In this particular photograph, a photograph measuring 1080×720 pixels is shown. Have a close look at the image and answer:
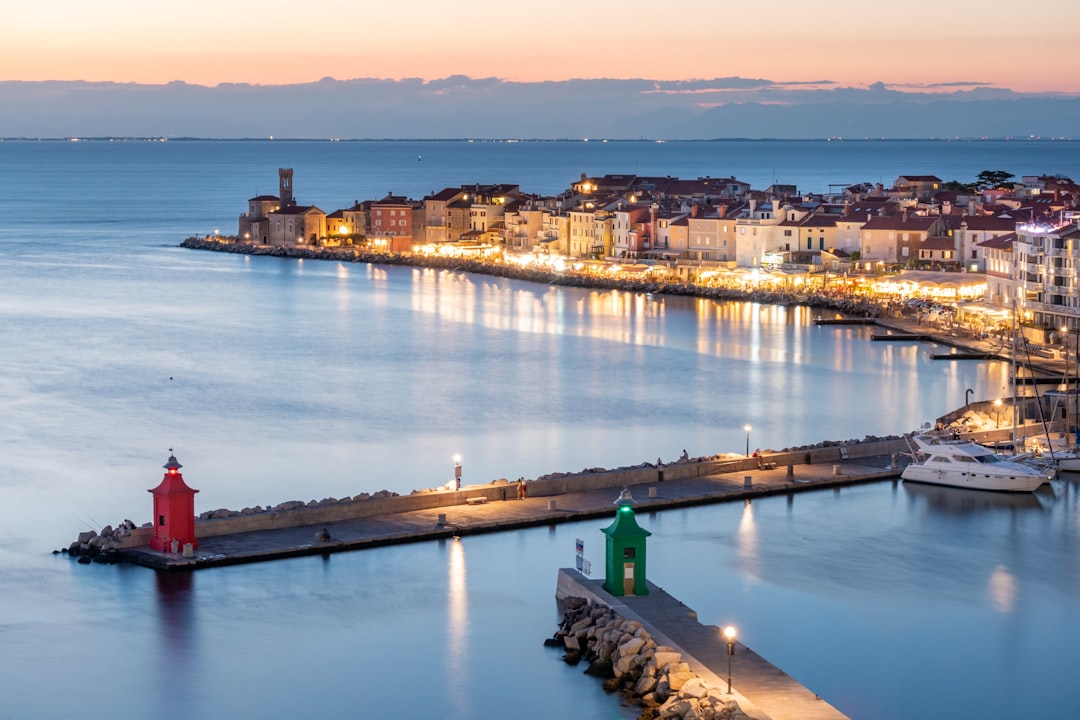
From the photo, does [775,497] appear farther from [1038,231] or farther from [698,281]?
[698,281]

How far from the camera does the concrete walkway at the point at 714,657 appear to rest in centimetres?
894

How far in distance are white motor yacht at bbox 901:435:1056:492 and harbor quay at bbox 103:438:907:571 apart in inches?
15.2

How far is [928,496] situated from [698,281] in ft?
79.0

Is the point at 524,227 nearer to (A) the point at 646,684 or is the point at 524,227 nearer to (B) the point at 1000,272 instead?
(B) the point at 1000,272

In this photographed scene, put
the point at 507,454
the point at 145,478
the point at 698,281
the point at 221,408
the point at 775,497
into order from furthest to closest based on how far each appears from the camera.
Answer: the point at 698,281
the point at 221,408
the point at 507,454
the point at 145,478
the point at 775,497

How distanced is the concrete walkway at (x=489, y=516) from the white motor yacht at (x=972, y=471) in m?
0.34

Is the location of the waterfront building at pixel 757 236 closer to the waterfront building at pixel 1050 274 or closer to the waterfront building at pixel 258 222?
the waterfront building at pixel 1050 274

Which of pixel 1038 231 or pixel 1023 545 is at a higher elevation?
pixel 1038 231

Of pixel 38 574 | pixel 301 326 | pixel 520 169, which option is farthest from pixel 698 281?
pixel 520 169

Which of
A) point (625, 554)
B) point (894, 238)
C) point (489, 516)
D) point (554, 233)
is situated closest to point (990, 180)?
point (554, 233)

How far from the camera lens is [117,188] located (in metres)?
92.1

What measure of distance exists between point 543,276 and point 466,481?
86.8 feet

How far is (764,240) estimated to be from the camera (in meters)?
39.4

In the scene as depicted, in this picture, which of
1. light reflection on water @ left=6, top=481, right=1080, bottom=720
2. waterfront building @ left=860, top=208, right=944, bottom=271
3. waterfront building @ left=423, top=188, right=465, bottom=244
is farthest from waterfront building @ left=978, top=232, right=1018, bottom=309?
waterfront building @ left=423, top=188, right=465, bottom=244
